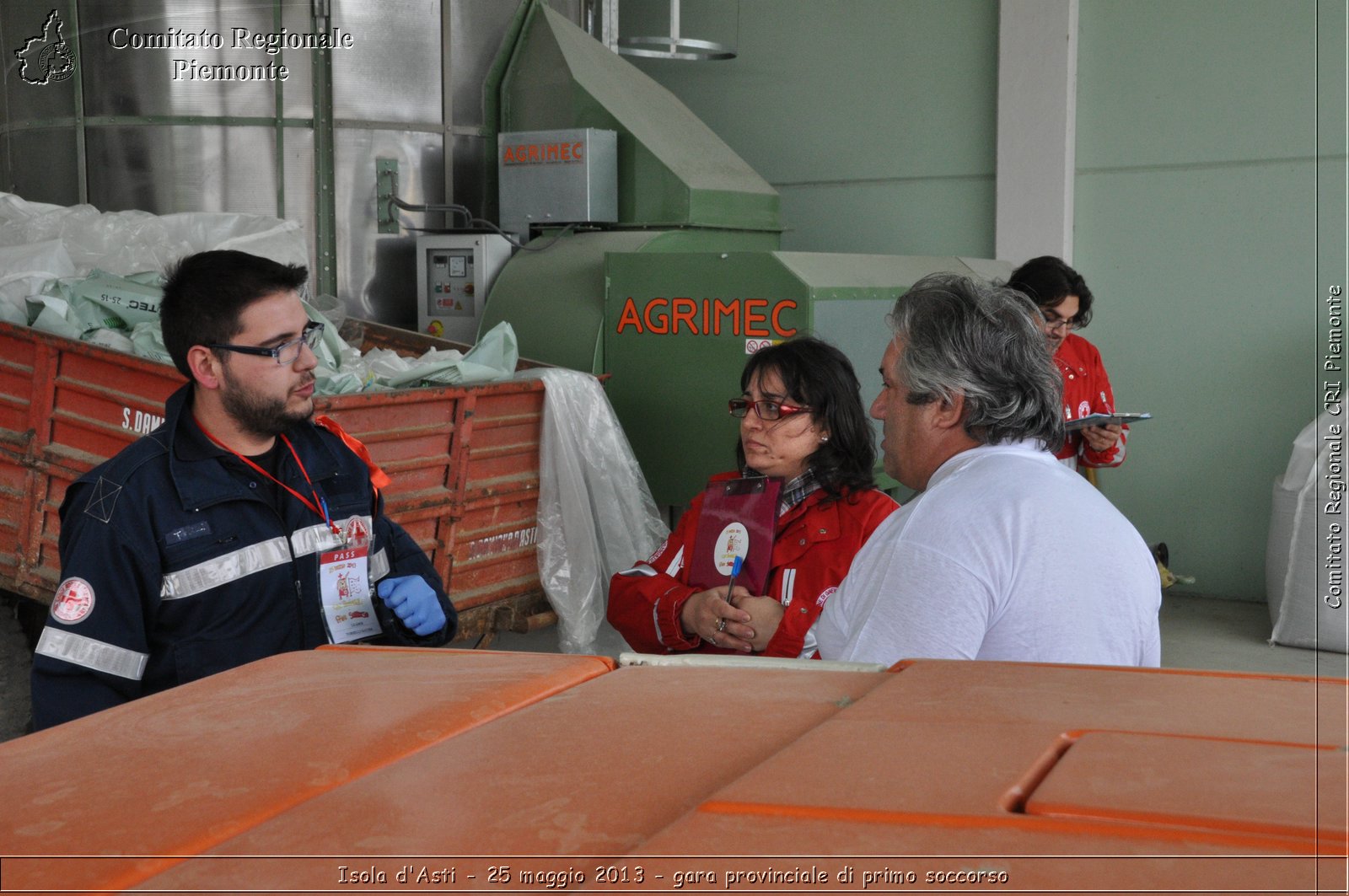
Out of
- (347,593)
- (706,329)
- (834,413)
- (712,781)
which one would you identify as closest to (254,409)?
(347,593)

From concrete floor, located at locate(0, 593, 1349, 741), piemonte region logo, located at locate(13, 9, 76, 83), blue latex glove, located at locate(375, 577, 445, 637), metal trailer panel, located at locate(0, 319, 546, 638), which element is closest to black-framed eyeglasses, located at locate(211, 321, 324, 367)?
blue latex glove, located at locate(375, 577, 445, 637)

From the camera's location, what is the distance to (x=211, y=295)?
2.42 metres

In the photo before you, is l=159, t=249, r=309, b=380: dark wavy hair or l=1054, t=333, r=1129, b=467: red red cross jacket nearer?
l=159, t=249, r=309, b=380: dark wavy hair

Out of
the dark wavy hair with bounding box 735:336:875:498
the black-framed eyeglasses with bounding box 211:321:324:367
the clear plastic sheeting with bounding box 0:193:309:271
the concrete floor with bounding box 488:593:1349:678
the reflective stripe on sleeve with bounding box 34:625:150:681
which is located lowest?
the concrete floor with bounding box 488:593:1349:678

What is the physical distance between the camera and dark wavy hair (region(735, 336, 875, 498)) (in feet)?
8.93

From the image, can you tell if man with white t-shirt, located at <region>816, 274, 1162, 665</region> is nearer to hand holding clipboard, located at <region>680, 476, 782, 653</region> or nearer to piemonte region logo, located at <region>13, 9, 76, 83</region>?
hand holding clipboard, located at <region>680, 476, 782, 653</region>

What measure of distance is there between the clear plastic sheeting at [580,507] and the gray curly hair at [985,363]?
2723 millimetres

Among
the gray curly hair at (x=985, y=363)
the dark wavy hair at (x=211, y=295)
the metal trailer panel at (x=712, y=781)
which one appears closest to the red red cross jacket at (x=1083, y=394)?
the gray curly hair at (x=985, y=363)

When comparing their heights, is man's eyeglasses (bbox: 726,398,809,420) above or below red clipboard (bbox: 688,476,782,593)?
above

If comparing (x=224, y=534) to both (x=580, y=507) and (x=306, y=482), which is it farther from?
(x=580, y=507)

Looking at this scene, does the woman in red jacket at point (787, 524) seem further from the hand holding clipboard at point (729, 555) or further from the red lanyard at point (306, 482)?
the red lanyard at point (306, 482)

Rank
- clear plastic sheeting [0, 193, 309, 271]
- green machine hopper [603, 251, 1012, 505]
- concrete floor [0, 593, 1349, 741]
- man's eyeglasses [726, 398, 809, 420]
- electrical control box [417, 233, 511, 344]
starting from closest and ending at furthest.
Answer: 1. man's eyeglasses [726, 398, 809, 420]
2. concrete floor [0, 593, 1349, 741]
3. green machine hopper [603, 251, 1012, 505]
4. clear plastic sheeting [0, 193, 309, 271]
5. electrical control box [417, 233, 511, 344]

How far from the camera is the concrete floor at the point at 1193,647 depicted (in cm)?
418

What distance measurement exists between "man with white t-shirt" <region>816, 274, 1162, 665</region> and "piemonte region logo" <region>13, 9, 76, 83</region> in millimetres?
5534
